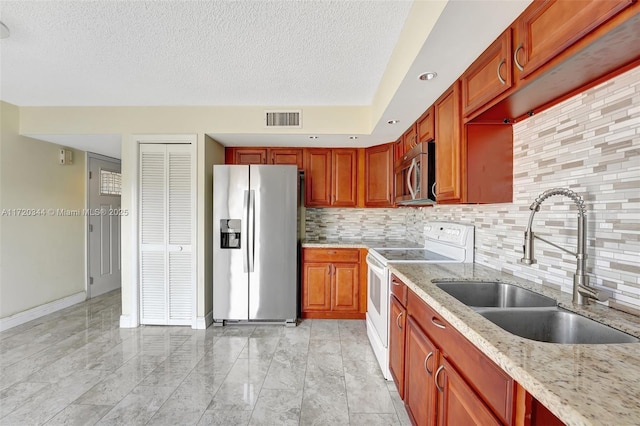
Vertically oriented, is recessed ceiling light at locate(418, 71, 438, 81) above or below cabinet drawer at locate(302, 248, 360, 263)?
above

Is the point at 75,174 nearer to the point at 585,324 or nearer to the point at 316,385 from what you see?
the point at 316,385

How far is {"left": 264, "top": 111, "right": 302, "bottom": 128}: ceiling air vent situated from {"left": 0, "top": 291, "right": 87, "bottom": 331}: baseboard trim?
3.53 metres

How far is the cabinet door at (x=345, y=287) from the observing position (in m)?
3.45

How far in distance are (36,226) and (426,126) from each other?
178 inches

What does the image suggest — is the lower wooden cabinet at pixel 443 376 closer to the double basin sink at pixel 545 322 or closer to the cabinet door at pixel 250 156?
the double basin sink at pixel 545 322

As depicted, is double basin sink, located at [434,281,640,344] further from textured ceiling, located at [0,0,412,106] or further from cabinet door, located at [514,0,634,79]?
textured ceiling, located at [0,0,412,106]

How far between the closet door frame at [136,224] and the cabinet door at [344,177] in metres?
1.66

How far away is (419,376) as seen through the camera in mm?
1509

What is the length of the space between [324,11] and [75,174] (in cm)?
422

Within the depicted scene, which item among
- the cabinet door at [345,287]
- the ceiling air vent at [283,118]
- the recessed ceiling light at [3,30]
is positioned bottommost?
the cabinet door at [345,287]

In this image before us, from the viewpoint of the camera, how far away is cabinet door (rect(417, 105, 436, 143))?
2229 millimetres

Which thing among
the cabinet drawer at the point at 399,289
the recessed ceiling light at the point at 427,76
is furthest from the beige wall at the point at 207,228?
the recessed ceiling light at the point at 427,76

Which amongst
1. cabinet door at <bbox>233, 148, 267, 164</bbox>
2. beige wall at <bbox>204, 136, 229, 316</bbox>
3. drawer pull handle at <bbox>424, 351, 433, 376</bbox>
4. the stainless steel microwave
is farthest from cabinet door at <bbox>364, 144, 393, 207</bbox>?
drawer pull handle at <bbox>424, 351, 433, 376</bbox>

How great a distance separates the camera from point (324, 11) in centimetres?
169
